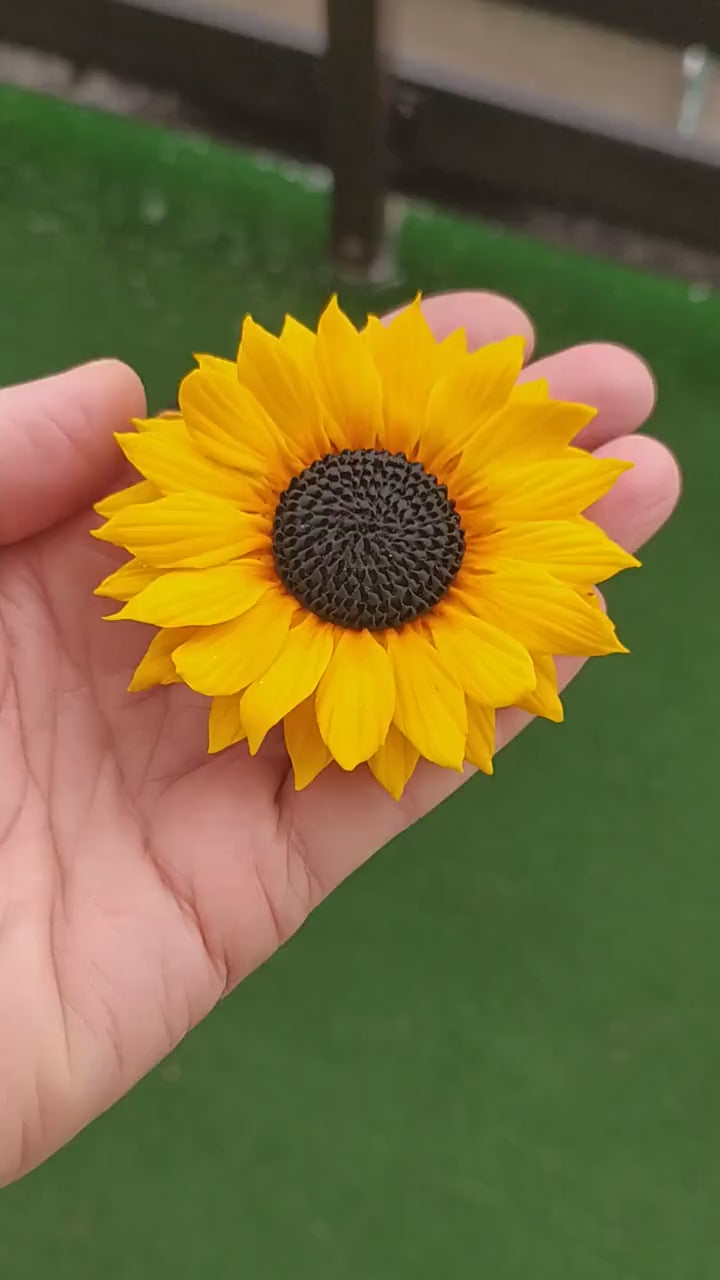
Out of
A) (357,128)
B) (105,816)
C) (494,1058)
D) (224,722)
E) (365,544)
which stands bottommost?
(494,1058)

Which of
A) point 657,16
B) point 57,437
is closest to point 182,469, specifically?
point 57,437

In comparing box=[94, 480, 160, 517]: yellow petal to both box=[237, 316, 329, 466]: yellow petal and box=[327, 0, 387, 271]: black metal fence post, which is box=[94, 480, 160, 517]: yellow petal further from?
box=[327, 0, 387, 271]: black metal fence post

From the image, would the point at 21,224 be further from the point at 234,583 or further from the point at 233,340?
the point at 234,583

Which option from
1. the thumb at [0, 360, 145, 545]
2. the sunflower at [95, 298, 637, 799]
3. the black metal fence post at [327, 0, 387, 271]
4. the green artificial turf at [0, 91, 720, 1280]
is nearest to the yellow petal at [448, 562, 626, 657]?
the sunflower at [95, 298, 637, 799]

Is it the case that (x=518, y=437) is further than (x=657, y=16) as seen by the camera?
No

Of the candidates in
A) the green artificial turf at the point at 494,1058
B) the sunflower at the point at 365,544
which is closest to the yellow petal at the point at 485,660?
the sunflower at the point at 365,544

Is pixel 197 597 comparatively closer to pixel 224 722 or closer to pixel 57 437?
A: pixel 224 722

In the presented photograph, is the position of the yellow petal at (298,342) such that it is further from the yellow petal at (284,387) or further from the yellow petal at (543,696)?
the yellow petal at (543,696)

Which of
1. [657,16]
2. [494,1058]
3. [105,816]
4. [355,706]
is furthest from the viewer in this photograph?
[657,16]
